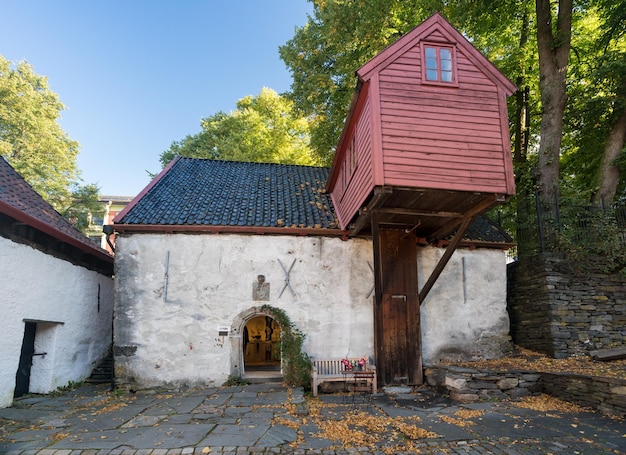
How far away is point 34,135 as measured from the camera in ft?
57.7

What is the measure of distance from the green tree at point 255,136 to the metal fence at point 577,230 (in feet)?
35.0

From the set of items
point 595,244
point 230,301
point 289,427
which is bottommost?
point 289,427

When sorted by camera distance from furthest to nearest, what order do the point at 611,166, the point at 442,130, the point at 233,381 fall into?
the point at 611,166
the point at 233,381
the point at 442,130

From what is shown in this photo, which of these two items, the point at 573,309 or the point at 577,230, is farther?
the point at 577,230

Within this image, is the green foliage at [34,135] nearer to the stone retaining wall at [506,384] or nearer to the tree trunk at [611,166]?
the stone retaining wall at [506,384]

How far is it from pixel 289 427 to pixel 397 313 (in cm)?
441

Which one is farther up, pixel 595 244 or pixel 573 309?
pixel 595 244

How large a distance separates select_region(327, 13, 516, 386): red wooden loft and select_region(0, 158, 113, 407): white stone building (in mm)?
6817

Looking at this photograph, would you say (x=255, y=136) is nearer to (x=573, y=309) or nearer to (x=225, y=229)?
(x=225, y=229)

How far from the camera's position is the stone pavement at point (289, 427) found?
475 centimetres

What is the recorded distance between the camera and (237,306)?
28.7 feet

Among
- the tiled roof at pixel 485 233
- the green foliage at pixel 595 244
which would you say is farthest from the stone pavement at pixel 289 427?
the green foliage at pixel 595 244

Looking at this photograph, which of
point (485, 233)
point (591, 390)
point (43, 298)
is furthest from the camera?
point (485, 233)

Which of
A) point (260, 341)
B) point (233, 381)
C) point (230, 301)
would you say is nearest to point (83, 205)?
point (260, 341)
